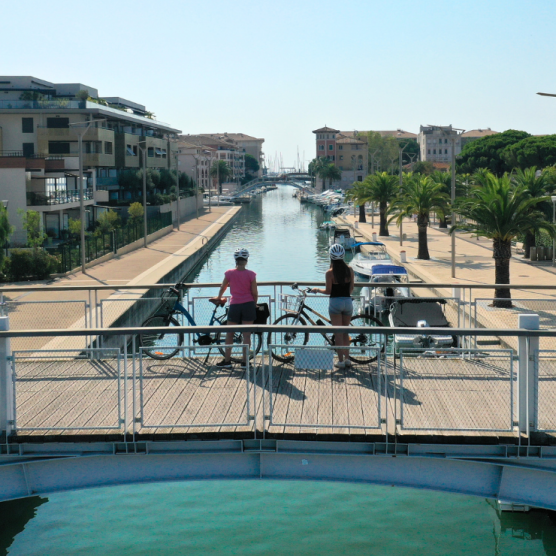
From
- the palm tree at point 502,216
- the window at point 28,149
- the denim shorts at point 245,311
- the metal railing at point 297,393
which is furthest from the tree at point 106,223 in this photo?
the metal railing at point 297,393

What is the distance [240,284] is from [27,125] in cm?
6246

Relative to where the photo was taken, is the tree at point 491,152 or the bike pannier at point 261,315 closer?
the bike pannier at point 261,315

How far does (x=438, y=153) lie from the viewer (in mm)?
198000

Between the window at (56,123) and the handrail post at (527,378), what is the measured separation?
2571 inches

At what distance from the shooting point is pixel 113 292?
93.7 ft

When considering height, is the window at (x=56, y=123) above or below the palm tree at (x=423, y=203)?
above

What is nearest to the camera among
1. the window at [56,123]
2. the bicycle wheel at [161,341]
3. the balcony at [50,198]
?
→ the bicycle wheel at [161,341]

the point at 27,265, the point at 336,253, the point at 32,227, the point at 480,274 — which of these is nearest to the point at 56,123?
the point at 32,227

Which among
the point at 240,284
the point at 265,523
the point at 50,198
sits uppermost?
the point at 50,198

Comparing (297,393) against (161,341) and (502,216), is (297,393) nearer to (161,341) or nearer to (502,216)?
(161,341)

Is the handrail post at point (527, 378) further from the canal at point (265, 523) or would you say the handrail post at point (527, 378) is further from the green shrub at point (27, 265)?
the green shrub at point (27, 265)

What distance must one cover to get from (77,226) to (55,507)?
34.5 metres

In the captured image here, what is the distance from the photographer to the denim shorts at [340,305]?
1033cm

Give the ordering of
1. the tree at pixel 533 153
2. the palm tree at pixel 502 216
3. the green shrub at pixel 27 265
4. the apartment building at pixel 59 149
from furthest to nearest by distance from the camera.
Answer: the tree at pixel 533 153 < the apartment building at pixel 59 149 < the green shrub at pixel 27 265 < the palm tree at pixel 502 216
